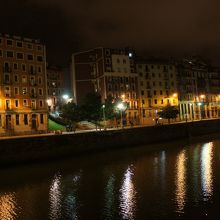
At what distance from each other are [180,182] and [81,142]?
31773 mm

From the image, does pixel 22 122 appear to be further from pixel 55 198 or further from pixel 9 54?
pixel 55 198

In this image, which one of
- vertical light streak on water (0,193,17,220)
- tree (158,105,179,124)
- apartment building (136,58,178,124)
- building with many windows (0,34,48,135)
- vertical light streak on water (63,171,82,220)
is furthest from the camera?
apartment building (136,58,178,124)

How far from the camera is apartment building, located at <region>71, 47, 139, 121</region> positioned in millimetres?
113312

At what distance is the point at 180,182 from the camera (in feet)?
123

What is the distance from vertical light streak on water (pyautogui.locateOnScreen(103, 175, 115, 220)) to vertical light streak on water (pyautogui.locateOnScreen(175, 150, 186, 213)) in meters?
5.45

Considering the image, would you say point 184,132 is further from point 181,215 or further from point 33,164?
point 181,215

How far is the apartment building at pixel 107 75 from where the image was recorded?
113m

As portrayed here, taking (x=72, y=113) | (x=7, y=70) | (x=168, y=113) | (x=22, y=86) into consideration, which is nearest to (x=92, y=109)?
(x=72, y=113)

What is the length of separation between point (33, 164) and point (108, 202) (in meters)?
28.0

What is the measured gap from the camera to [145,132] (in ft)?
260

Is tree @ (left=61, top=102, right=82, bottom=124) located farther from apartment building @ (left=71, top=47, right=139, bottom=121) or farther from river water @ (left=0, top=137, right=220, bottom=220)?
river water @ (left=0, top=137, right=220, bottom=220)

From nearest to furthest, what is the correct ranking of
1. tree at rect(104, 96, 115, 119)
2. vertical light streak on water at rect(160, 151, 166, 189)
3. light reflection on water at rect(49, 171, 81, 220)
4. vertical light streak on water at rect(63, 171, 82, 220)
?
1. vertical light streak on water at rect(63, 171, 82, 220)
2. light reflection on water at rect(49, 171, 81, 220)
3. vertical light streak on water at rect(160, 151, 166, 189)
4. tree at rect(104, 96, 115, 119)

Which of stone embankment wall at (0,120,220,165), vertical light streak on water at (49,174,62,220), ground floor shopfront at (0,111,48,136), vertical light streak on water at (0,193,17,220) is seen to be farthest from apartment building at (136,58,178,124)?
vertical light streak on water at (0,193,17,220)

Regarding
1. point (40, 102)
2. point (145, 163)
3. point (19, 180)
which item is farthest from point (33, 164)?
point (40, 102)
